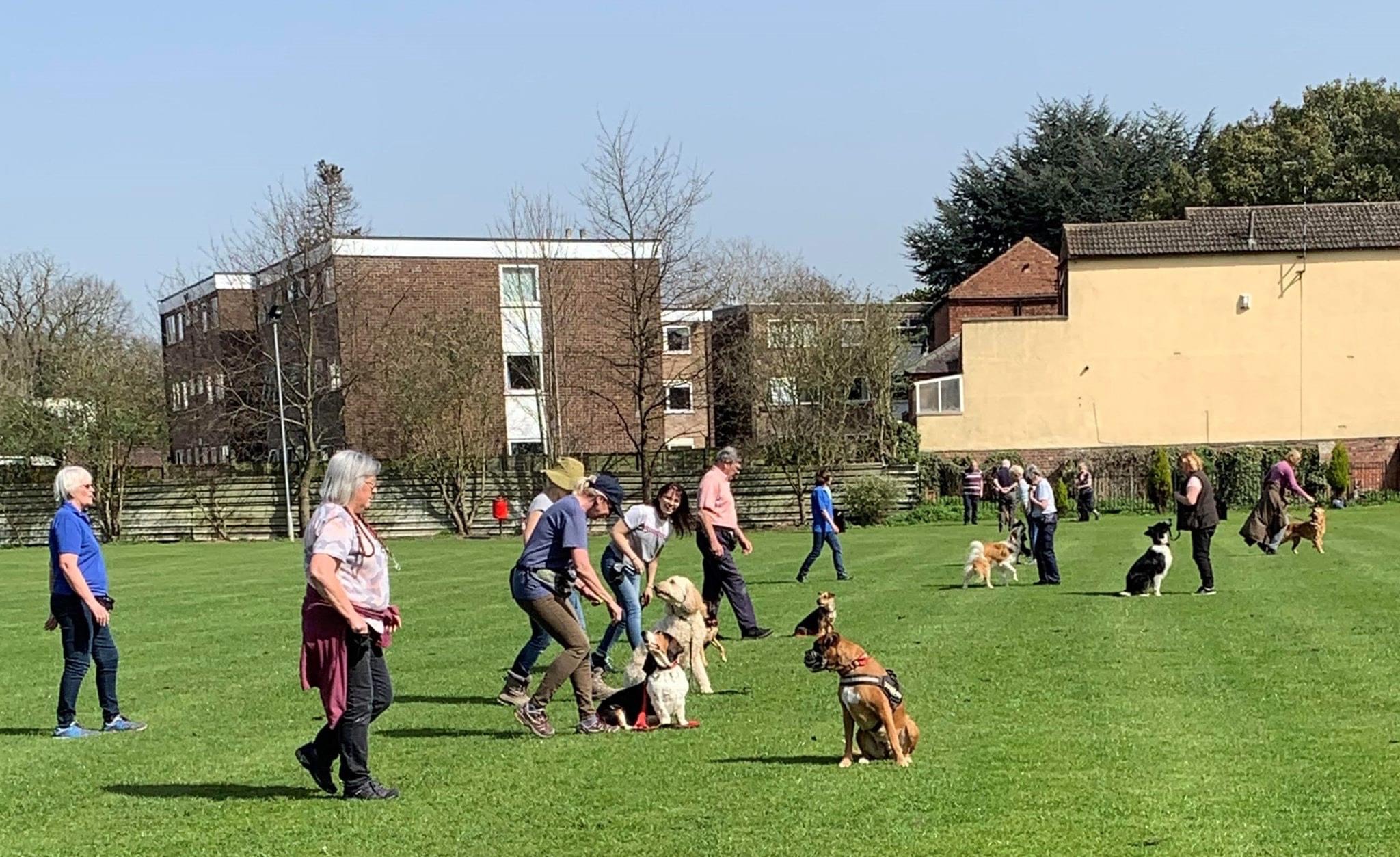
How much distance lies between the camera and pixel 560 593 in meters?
9.87

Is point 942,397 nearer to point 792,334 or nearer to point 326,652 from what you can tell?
point 792,334

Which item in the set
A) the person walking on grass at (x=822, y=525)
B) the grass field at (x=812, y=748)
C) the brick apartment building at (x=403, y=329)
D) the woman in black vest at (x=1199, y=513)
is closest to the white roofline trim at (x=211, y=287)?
the brick apartment building at (x=403, y=329)

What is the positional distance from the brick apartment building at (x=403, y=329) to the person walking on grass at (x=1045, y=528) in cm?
2528

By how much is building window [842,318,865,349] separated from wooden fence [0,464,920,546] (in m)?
5.09

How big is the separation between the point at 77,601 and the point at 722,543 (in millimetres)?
6592

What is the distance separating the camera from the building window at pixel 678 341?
50469mm

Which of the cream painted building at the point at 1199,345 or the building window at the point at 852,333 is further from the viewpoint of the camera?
the building window at the point at 852,333

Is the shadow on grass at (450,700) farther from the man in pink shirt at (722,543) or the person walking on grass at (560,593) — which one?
the man in pink shirt at (722,543)

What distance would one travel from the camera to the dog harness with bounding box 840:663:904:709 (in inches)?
325

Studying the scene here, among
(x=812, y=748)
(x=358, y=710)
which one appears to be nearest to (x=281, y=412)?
(x=812, y=748)

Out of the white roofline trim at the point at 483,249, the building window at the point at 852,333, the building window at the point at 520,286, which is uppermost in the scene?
the white roofline trim at the point at 483,249

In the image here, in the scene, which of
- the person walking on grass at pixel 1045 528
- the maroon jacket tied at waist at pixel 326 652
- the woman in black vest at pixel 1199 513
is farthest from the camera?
the person walking on grass at pixel 1045 528

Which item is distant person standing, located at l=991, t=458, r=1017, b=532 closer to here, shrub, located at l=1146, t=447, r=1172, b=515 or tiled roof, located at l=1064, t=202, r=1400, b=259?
shrub, located at l=1146, t=447, r=1172, b=515

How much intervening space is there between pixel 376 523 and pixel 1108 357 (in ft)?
76.7
